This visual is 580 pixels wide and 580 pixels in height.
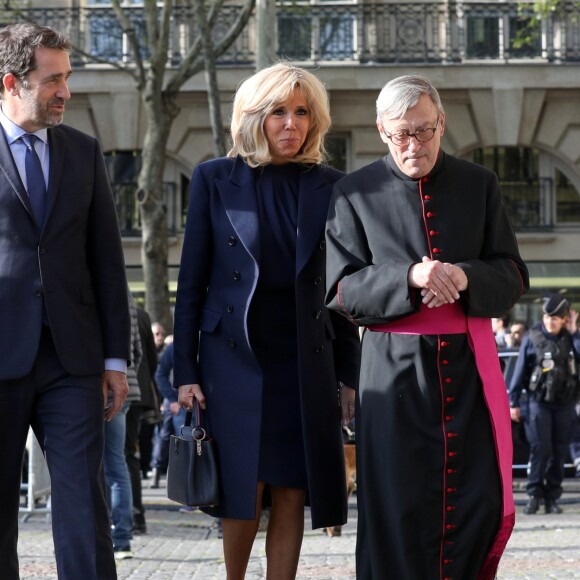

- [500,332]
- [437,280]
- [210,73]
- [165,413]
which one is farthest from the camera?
[500,332]

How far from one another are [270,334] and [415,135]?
1.10 m

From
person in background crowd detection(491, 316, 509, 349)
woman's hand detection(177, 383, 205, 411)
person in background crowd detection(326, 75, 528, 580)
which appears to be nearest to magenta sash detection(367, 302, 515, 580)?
person in background crowd detection(326, 75, 528, 580)

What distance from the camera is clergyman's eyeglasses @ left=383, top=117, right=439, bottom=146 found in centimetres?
576

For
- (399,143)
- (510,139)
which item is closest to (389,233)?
(399,143)

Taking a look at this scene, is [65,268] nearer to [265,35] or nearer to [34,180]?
[34,180]

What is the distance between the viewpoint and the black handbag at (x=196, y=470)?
20.6 feet

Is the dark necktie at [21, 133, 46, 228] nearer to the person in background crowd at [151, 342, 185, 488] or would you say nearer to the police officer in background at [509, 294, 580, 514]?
the person in background crowd at [151, 342, 185, 488]

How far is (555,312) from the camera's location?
591 inches

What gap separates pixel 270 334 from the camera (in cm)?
631

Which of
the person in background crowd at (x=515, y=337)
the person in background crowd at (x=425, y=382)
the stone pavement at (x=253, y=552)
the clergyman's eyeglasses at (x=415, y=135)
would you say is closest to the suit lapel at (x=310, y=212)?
the person in background crowd at (x=425, y=382)

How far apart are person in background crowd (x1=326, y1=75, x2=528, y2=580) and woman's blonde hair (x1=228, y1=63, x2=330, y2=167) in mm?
561

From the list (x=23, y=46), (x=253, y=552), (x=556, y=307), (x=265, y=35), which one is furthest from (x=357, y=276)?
(x=556, y=307)

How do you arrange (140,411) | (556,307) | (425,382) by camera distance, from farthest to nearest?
1. (556,307)
2. (140,411)
3. (425,382)

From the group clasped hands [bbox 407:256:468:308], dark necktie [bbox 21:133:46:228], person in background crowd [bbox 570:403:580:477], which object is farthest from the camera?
person in background crowd [bbox 570:403:580:477]
